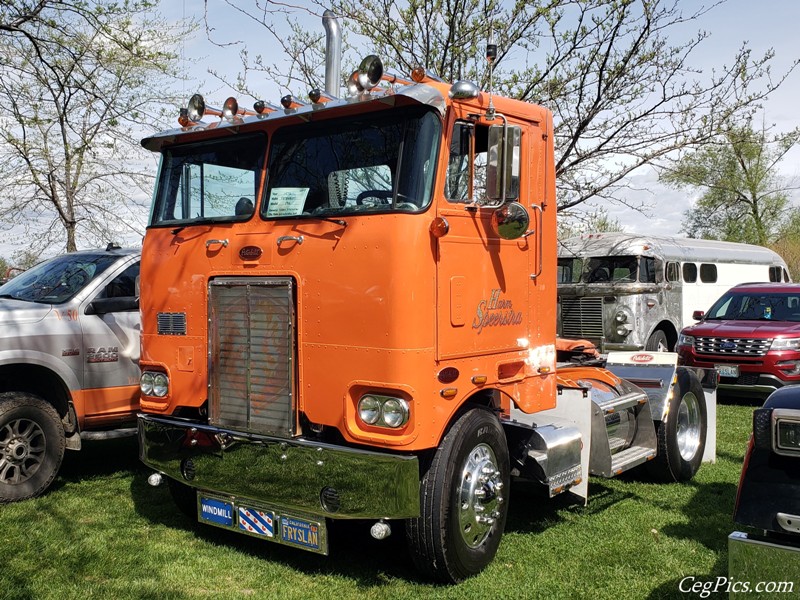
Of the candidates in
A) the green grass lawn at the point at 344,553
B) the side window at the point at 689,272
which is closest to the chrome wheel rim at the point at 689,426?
the green grass lawn at the point at 344,553

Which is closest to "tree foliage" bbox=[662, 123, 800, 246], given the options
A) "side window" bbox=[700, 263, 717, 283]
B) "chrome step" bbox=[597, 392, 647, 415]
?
"side window" bbox=[700, 263, 717, 283]

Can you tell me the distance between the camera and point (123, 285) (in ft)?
26.0

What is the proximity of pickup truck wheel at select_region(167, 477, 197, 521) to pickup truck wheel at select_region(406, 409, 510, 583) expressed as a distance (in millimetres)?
2188

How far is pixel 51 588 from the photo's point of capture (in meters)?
4.97

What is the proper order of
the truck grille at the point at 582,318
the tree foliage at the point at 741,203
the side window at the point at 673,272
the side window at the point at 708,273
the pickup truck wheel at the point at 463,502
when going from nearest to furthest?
the pickup truck wheel at the point at 463,502
the truck grille at the point at 582,318
the side window at the point at 673,272
the side window at the point at 708,273
the tree foliage at the point at 741,203

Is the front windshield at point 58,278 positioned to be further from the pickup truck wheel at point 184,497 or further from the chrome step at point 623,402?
the chrome step at point 623,402

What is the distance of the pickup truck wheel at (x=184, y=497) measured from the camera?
624 cm

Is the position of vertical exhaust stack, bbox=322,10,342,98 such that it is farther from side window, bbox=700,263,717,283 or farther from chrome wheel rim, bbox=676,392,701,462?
side window, bbox=700,263,717,283

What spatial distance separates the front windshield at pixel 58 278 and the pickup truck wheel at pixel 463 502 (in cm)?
443

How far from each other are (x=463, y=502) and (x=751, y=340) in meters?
9.12

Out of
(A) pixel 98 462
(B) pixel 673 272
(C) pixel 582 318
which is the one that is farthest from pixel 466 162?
(B) pixel 673 272

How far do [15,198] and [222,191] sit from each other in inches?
454

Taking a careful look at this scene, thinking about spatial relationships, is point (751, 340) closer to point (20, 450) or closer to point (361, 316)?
point (361, 316)

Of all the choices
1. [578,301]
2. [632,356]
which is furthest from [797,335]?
[632,356]
